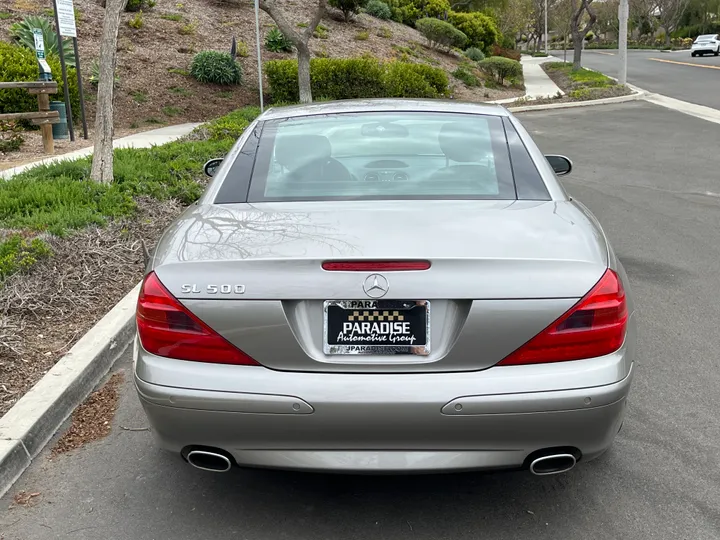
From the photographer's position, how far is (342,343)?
268cm

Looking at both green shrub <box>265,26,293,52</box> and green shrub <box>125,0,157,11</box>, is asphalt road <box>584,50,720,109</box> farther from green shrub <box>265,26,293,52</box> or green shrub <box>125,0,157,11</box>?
green shrub <box>125,0,157,11</box>

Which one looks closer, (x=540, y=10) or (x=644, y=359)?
(x=644, y=359)

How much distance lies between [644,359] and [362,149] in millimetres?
2187

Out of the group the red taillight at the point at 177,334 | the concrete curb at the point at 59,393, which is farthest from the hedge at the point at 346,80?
the red taillight at the point at 177,334

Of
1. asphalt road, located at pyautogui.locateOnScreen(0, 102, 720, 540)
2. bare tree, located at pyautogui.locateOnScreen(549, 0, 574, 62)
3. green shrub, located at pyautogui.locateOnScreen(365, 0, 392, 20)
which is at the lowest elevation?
asphalt road, located at pyautogui.locateOnScreen(0, 102, 720, 540)

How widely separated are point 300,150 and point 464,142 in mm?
816

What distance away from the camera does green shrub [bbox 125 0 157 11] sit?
22.6 meters

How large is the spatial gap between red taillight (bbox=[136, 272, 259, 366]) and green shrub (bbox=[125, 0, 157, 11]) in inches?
859

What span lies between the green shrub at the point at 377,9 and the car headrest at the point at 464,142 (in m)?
28.0

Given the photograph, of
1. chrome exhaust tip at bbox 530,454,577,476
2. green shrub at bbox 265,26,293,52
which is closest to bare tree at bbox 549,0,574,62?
green shrub at bbox 265,26,293,52

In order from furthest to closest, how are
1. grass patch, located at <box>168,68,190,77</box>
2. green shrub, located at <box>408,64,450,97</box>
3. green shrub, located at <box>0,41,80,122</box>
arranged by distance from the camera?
green shrub, located at <box>408,64,450,97</box> < grass patch, located at <box>168,68,190,77</box> < green shrub, located at <box>0,41,80,122</box>

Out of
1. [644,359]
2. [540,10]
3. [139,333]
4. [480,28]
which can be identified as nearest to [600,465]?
[644,359]

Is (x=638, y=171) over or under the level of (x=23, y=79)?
under

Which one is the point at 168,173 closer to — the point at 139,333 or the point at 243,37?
the point at 139,333
